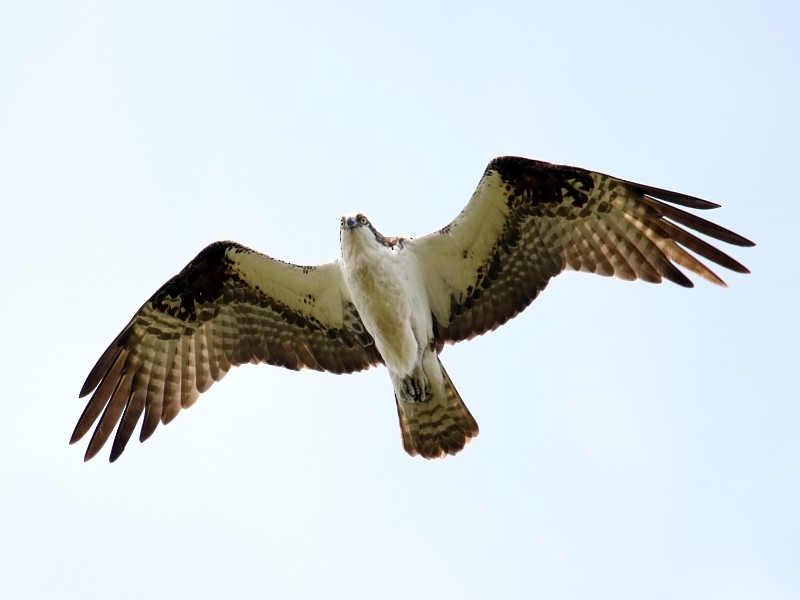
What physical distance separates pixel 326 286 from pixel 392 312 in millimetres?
933

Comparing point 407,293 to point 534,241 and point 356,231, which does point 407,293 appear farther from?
point 534,241

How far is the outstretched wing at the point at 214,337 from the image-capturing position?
1085 cm

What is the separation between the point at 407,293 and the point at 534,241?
1.29 m

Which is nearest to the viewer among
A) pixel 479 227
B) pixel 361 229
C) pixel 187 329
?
pixel 361 229

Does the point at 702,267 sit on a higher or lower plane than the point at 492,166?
lower

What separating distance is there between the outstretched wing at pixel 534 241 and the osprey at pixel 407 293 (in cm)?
1

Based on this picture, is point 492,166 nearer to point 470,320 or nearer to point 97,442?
point 470,320

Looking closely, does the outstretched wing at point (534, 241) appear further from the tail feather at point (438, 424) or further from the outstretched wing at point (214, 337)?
the outstretched wing at point (214, 337)

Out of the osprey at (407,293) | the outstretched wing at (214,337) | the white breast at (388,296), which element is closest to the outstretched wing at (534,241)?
the osprey at (407,293)

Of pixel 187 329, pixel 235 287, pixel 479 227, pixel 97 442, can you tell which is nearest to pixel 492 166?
pixel 479 227

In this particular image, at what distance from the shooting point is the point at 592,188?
10.3 metres

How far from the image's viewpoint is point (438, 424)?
10602mm

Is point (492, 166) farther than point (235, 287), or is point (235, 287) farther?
point (235, 287)

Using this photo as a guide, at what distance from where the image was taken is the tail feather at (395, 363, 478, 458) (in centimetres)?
1055
